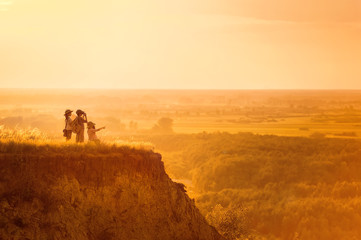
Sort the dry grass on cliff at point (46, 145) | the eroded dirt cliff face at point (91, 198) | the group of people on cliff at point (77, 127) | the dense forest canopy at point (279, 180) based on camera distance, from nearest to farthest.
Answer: the eroded dirt cliff face at point (91, 198), the dry grass on cliff at point (46, 145), the group of people on cliff at point (77, 127), the dense forest canopy at point (279, 180)

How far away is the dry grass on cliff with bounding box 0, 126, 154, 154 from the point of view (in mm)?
17562

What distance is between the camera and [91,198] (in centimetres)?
1753

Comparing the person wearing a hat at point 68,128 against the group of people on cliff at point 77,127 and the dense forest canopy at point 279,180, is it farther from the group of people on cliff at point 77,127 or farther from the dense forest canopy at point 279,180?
the dense forest canopy at point 279,180

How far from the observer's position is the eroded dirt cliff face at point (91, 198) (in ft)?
53.2

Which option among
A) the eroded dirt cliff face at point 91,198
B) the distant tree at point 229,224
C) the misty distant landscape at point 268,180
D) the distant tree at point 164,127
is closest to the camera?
the eroded dirt cliff face at point 91,198

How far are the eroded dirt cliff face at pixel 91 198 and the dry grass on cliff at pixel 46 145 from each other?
17 cm

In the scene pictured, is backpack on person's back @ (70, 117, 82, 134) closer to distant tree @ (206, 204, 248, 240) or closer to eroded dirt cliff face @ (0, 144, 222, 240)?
eroded dirt cliff face @ (0, 144, 222, 240)

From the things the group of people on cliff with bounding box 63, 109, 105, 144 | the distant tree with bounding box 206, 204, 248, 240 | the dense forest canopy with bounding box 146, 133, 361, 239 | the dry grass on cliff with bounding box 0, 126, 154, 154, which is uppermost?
the group of people on cliff with bounding box 63, 109, 105, 144

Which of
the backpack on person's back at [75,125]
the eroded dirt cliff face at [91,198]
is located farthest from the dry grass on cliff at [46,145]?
the backpack on person's back at [75,125]

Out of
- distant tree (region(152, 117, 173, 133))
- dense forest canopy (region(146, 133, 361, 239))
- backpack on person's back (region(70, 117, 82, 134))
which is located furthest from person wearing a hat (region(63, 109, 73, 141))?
distant tree (region(152, 117, 173, 133))

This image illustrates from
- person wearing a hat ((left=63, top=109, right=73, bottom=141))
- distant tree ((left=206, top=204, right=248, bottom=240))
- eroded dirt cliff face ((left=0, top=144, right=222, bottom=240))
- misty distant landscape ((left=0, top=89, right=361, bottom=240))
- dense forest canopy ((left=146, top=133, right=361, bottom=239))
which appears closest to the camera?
eroded dirt cliff face ((left=0, top=144, right=222, bottom=240))

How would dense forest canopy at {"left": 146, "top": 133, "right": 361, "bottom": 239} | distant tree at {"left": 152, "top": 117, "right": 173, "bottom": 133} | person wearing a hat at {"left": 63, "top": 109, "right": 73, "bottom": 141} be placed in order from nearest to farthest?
person wearing a hat at {"left": 63, "top": 109, "right": 73, "bottom": 141}, dense forest canopy at {"left": 146, "top": 133, "right": 361, "bottom": 239}, distant tree at {"left": 152, "top": 117, "right": 173, "bottom": 133}

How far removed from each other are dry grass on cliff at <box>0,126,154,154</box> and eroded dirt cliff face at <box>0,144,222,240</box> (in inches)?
6.7

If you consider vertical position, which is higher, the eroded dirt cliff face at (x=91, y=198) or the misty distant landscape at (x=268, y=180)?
the eroded dirt cliff face at (x=91, y=198)
